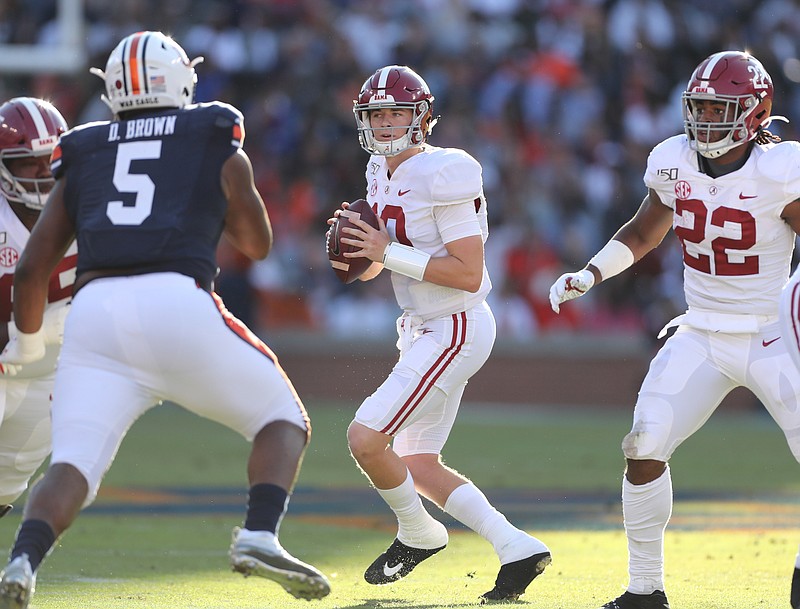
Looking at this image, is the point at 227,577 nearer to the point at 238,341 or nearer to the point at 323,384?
the point at 238,341

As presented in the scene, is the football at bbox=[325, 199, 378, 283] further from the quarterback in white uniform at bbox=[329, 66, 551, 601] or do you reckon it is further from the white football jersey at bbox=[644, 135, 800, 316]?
the white football jersey at bbox=[644, 135, 800, 316]

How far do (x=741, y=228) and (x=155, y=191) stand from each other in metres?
2.11

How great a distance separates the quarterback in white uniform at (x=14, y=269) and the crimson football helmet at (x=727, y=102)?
231cm

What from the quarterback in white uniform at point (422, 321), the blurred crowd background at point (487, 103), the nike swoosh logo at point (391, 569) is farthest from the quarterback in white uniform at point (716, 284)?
the blurred crowd background at point (487, 103)

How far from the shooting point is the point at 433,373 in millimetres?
5105

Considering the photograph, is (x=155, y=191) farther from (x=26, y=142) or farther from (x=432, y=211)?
(x=432, y=211)

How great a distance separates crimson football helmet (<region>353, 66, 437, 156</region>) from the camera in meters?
5.23

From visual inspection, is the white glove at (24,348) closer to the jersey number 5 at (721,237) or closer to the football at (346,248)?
the football at (346,248)

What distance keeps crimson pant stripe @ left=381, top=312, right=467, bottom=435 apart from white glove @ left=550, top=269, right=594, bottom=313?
1.14ft

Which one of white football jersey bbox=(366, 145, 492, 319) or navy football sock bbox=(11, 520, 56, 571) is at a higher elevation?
white football jersey bbox=(366, 145, 492, 319)

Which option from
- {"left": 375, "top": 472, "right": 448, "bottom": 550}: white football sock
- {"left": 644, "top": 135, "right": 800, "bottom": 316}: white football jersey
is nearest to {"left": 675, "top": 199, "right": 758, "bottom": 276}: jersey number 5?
{"left": 644, "top": 135, "right": 800, "bottom": 316}: white football jersey

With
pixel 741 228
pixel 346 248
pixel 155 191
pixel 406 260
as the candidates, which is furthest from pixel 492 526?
pixel 155 191

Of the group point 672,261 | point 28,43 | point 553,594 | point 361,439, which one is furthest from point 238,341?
point 28,43

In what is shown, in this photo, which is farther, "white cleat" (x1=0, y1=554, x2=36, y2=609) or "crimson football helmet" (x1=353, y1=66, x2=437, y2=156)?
"crimson football helmet" (x1=353, y1=66, x2=437, y2=156)
